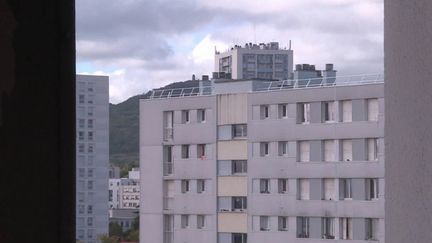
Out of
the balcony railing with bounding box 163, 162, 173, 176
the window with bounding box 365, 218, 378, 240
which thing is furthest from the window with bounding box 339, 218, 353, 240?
the balcony railing with bounding box 163, 162, 173, 176

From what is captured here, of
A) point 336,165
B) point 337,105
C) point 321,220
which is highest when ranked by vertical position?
point 337,105

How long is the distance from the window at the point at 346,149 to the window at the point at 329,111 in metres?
0.42

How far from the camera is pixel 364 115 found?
13328 mm

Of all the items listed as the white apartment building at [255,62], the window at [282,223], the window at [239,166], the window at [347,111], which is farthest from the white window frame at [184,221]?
the window at [347,111]

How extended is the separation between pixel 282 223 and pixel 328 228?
0.87 m

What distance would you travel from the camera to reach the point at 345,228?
1413 cm

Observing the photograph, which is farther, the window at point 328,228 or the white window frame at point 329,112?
the window at point 328,228

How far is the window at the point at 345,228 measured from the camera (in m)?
14.1

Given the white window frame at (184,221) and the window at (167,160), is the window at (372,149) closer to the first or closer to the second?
the window at (167,160)

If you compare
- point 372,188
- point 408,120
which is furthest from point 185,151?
point 408,120

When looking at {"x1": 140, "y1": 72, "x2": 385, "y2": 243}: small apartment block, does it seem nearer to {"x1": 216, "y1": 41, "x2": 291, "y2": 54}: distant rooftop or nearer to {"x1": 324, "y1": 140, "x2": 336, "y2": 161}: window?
{"x1": 324, "y1": 140, "x2": 336, "y2": 161}: window
